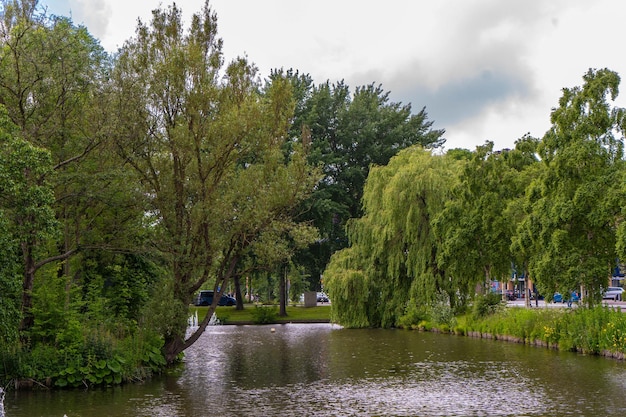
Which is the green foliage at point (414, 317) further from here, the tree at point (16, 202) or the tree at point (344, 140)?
the tree at point (16, 202)

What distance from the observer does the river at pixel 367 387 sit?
19.4 m

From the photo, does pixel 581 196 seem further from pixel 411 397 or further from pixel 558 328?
pixel 411 397

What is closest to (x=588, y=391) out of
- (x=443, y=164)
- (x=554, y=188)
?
(x=554, y=188)

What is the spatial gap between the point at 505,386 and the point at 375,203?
2956 centimetres

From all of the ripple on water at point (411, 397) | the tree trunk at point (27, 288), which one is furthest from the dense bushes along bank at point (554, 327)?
the tree trunk at point (27, 288)

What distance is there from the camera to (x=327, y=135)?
6869 centimetres

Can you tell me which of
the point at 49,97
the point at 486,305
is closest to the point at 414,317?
the point at 486,305

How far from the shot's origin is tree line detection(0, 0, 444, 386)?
2389 centimetres

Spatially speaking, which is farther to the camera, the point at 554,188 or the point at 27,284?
the point at 554,188

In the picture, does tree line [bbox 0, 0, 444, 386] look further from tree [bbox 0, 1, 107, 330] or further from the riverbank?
the riverbank

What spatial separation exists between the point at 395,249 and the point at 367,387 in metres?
26.9

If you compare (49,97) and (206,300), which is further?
(206,300)

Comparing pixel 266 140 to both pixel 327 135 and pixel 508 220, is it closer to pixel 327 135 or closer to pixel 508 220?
pixel 508 220

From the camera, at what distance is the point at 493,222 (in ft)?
139
